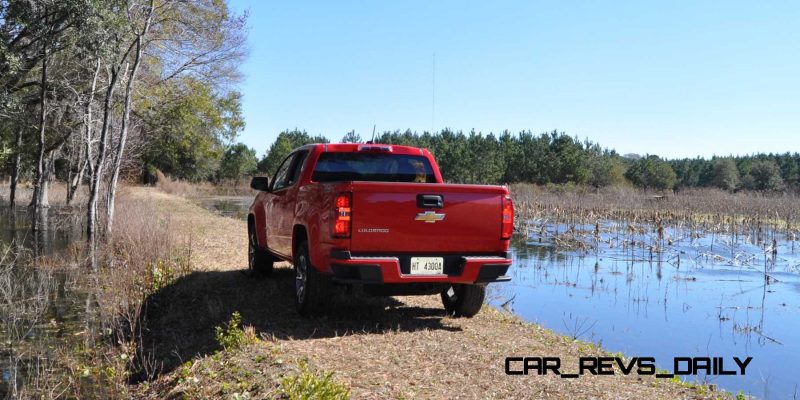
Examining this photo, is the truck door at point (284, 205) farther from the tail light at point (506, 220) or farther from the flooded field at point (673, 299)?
the flooded field at point (673, 299)

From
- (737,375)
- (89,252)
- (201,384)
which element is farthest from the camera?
(89,252)

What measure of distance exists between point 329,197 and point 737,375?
Result: 561 cm

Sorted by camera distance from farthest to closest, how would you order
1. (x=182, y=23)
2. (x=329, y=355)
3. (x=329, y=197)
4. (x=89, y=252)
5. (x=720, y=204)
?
1. (x=720, y=204)
2. (x=182, y=23)
3. (x=89, y=252)
4. (x=329, y=197)
5. (x=329, y=355)

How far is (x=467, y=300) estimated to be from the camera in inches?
294

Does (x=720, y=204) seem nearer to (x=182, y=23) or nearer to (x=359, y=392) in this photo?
(x=182, y=23)

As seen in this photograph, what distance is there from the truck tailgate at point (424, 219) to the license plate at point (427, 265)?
8cm

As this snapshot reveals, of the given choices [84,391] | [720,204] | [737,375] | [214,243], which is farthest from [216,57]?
[720,204]

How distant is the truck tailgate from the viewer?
609 centimetres

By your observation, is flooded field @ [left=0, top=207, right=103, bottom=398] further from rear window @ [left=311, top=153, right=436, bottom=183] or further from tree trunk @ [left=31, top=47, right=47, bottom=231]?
tree trunk @ [left=31, top=47, right=47, bottom=231]

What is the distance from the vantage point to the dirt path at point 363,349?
5117 mm

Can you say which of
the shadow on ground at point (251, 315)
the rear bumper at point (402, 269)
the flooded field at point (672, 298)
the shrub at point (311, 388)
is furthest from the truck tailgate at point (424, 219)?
the flooded field at point (672, 298)

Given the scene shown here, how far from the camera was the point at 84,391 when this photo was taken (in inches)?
252

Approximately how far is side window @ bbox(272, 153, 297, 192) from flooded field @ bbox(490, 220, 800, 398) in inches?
175

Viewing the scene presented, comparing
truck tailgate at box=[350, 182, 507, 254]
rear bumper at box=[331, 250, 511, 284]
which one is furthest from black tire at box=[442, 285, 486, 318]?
truck tailgate at box=[350, 182, 507, 254]
